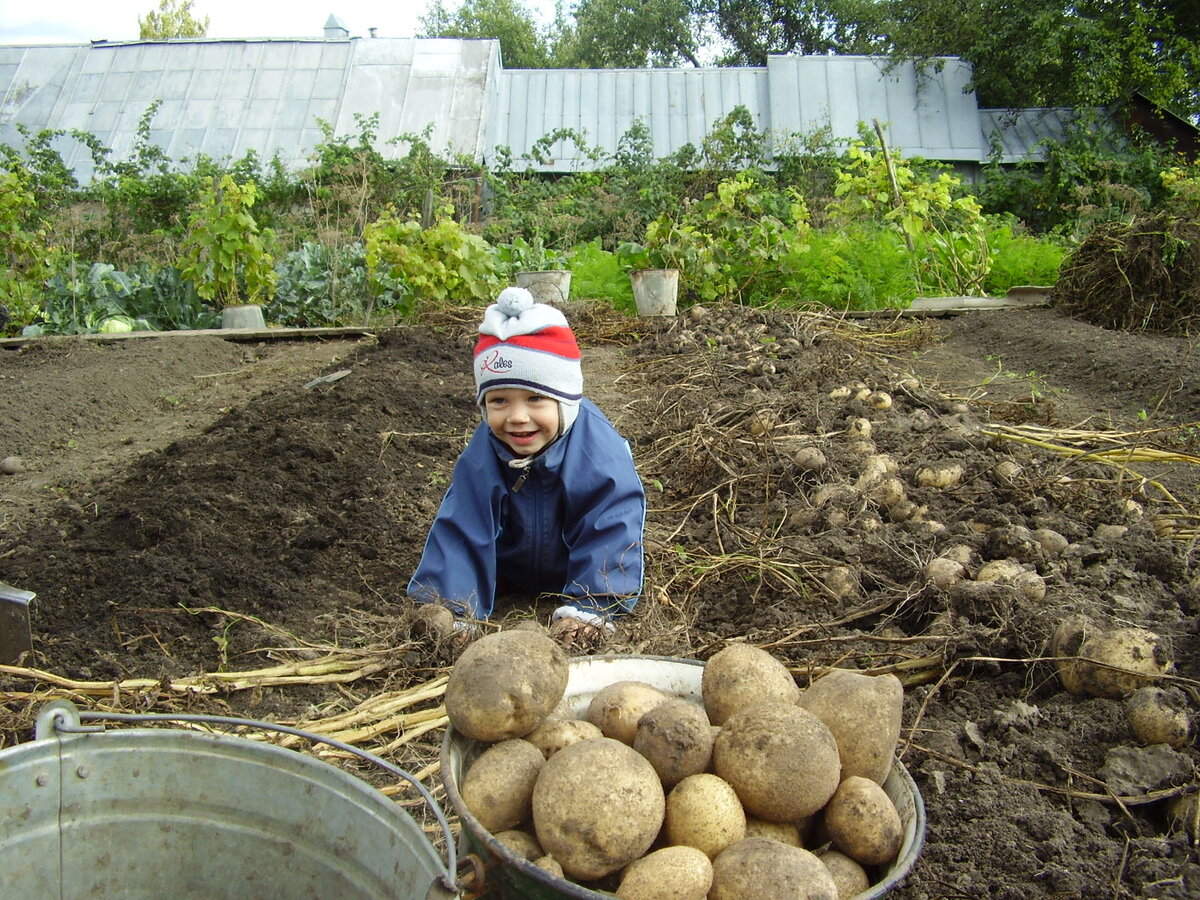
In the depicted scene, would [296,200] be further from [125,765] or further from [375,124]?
[125,765]

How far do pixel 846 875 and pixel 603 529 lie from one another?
5.18ft

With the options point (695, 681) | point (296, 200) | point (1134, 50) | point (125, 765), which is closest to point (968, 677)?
point (695, 681)

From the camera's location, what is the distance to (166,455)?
4.31m

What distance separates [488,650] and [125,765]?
576 millimetres

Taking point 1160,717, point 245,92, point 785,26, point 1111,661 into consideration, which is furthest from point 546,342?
point 785,26

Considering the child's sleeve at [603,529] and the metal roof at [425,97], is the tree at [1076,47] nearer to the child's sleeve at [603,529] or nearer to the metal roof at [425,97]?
the metal roof at [425,97]

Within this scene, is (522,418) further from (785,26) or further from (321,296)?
(785,26)

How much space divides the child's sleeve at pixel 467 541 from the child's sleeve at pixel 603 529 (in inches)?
9.8

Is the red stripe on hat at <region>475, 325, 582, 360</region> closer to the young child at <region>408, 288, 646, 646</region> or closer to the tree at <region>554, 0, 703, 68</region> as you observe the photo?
the young child at <region>408, 288, 646, 646</region>

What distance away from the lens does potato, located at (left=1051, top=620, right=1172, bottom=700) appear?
203cm

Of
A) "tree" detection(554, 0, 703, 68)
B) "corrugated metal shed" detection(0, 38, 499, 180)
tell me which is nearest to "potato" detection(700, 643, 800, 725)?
"corrugated metal shed" detection(0, 38, 499, 180)

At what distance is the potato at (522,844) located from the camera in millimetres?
1314

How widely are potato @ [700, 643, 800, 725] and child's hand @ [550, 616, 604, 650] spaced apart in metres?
0.89

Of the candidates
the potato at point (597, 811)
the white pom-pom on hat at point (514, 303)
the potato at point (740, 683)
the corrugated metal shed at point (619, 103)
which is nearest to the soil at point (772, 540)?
the potato at point (740, 683)
